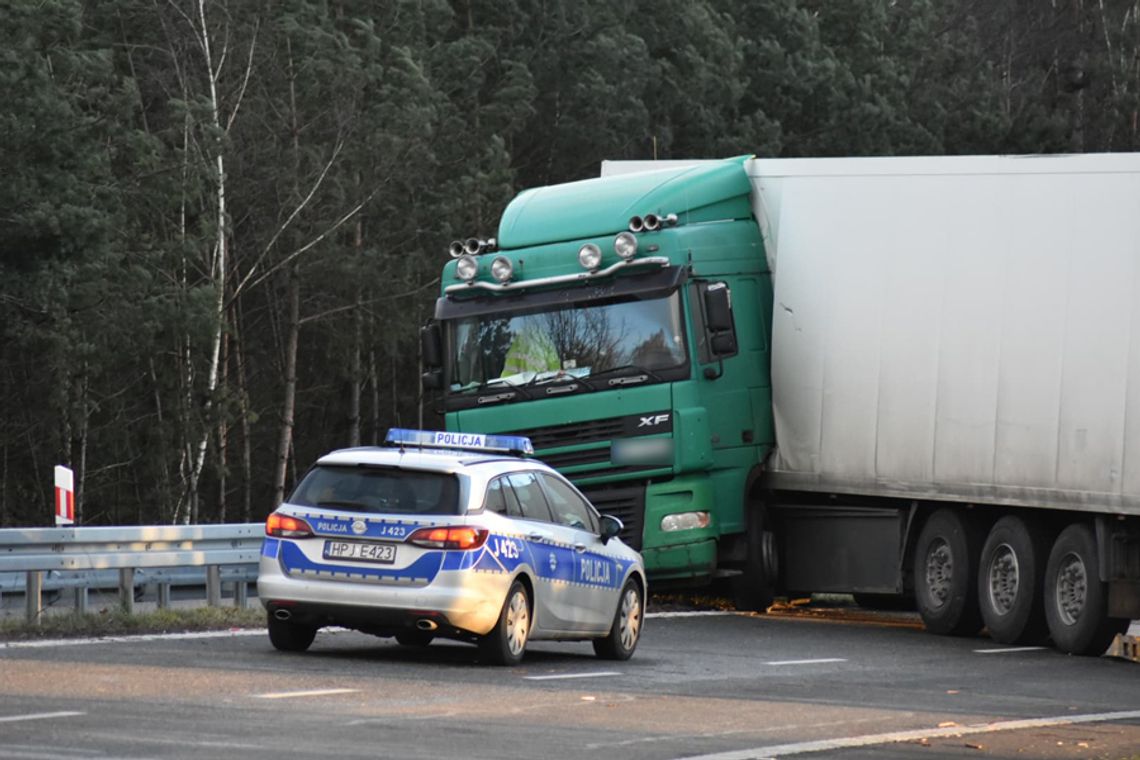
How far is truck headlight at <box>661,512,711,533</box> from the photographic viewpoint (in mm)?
22672

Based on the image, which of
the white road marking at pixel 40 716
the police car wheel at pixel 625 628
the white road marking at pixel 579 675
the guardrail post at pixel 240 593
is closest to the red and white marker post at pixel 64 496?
the guardrail post at pixel 240 593

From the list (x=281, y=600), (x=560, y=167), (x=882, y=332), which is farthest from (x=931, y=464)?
(x=560, y=167)

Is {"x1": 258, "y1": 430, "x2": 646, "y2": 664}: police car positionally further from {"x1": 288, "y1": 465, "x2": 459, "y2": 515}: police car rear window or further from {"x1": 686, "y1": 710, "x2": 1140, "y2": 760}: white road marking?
{"x1": 686, "y1": 710, "x2": 1140, "y2": 760}: white road marking

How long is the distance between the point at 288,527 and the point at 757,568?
8278mm

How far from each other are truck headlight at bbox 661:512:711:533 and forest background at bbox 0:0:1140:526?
20.7 meters

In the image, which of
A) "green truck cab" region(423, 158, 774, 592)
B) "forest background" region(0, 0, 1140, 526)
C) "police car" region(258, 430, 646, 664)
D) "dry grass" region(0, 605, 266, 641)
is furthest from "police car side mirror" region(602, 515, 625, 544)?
"forest background" region(0, 0, 1140, 526)

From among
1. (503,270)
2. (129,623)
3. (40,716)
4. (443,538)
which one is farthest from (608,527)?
(40,716)

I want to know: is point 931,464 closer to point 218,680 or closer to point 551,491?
point 551,491

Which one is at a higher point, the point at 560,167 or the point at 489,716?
the point at 560,167

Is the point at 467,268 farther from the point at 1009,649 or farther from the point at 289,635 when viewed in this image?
the point at 289,635

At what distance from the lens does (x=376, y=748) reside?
1121 centimetres

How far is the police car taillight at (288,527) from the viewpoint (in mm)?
15977

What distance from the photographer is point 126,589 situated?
61.5 ft

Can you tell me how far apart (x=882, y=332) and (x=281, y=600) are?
8201 millimetres
